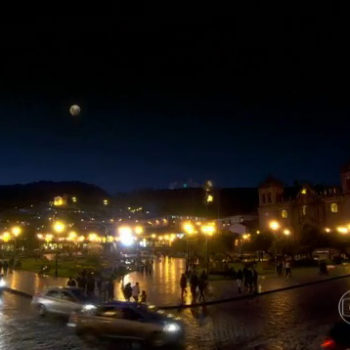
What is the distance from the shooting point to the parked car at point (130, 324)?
14.3 meters

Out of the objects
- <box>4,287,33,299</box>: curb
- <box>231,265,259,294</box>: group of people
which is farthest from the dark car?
<box>4,287,33,299</box>: curb

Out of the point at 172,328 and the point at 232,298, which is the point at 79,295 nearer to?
the point at 172,328

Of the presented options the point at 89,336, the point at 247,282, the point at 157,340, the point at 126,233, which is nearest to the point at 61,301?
the point at 89,336

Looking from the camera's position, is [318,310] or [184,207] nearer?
[318,310]

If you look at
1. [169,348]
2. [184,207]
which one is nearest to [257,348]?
[169,348]

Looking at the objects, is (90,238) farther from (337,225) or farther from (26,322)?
(26,322)

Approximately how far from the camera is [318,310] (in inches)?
846

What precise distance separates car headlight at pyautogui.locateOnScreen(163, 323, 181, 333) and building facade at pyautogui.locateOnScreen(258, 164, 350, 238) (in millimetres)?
55946

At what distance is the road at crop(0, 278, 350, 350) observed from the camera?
14625mm

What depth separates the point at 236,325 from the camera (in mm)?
18031

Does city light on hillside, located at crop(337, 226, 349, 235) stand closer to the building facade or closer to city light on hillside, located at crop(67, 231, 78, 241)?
the building facade

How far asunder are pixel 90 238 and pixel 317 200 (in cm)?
5318

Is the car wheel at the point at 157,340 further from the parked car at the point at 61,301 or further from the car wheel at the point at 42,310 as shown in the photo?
the car wheel at the point at 42,310

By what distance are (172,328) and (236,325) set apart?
14.5 ft
